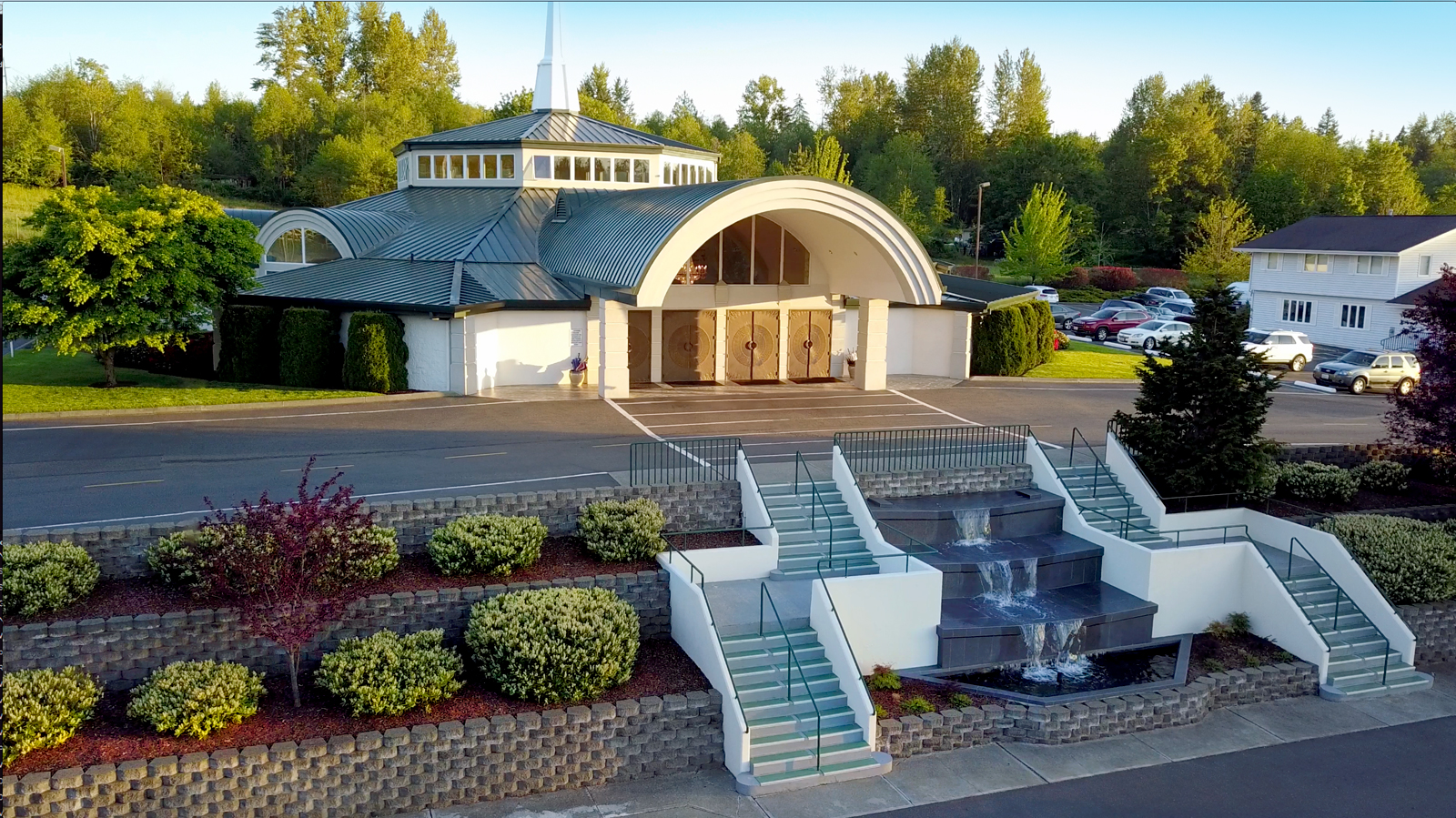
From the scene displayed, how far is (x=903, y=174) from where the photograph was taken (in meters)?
88.6

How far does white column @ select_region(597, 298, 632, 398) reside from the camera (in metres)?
30.5

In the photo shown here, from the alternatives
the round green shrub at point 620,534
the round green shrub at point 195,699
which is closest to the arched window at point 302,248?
the round green shrub at point 620,534

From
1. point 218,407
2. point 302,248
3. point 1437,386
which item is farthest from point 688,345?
point 1437,386

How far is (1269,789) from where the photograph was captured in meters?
14.4

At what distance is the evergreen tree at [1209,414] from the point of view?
21.3m

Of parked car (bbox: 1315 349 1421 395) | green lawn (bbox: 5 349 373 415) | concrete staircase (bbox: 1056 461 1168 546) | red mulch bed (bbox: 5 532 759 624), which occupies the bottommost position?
red mulch bed (bbox: 5 532 759 624)

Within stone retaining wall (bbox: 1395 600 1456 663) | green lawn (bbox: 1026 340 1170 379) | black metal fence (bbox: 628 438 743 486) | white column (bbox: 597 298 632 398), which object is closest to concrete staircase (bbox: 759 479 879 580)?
black metal fence (bbox: 628 438 743 486)

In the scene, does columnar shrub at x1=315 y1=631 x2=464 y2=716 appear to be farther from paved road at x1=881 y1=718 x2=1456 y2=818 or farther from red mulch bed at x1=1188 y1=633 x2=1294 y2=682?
red mulch bed at x1=1188 y1=633 x2=1294 y2=682

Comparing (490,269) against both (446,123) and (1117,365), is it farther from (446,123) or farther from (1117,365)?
(446,123)

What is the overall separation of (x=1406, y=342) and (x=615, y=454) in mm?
41080

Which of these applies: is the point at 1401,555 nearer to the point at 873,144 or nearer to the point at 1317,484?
the point at 1317,484

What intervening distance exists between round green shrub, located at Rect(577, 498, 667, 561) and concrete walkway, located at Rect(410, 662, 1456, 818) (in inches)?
175

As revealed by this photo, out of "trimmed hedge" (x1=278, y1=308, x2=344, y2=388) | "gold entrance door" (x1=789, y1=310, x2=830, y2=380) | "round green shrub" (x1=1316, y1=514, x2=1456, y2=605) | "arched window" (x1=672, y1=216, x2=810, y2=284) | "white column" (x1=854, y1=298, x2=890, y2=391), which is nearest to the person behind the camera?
"round green shrub" (x1=1316, y1=514, x2=1456, y2=605)

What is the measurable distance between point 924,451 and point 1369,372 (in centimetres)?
2605
